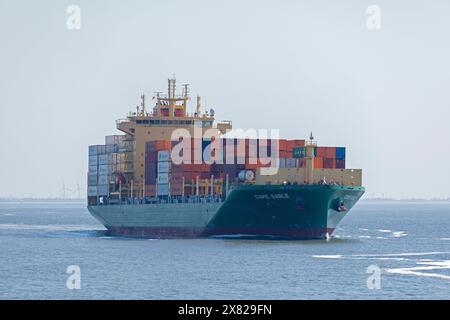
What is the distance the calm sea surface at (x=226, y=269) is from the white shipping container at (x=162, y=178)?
7.05 meters

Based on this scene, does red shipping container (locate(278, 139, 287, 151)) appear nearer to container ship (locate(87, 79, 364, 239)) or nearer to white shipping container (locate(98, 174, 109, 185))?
container ship (locate(87, 79, 364, 239))

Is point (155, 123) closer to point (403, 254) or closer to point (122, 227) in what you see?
point (122, 227)

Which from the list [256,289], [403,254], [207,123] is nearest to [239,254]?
[403,254]

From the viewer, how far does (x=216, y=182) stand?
100750 millimetres

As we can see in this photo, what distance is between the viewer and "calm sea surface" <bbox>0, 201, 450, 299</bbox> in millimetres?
61344

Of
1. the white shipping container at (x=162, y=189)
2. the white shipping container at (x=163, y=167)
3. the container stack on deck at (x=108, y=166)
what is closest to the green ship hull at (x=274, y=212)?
the white shipping container at (x=162, y=189)

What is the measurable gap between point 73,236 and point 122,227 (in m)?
4.79

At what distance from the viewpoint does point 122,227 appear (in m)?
117

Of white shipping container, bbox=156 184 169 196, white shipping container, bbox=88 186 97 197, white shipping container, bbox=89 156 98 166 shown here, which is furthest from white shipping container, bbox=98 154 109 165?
white shipping container, bbox=156 184 169 196

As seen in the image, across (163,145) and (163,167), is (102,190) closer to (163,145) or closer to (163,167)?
(163,145)

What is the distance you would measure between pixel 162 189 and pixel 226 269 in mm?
35781

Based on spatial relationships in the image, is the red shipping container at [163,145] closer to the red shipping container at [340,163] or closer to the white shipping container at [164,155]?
the white shipping container at [164,155]

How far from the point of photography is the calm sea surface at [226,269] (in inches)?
2415
